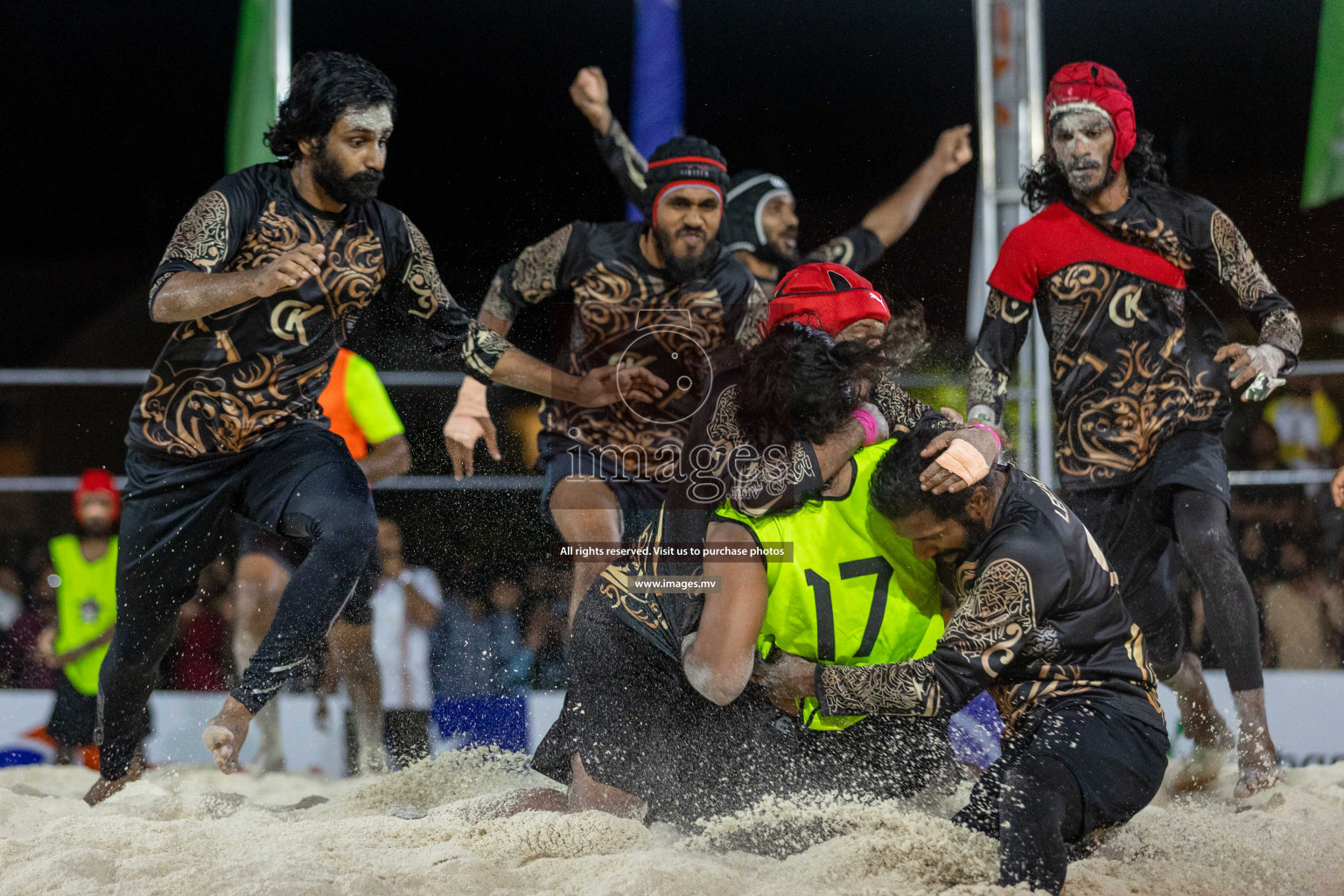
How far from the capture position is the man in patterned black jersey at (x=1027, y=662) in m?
2.11

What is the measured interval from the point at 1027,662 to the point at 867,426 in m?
0.66

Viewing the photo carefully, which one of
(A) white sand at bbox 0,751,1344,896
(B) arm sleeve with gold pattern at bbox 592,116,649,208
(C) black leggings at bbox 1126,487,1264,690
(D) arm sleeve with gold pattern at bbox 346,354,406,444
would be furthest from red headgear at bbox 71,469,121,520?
(C) black leggings at bbox 1126,487,1264,690

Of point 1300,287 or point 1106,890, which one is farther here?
point 1300,287

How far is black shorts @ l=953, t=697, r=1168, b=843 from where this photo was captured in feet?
6.84

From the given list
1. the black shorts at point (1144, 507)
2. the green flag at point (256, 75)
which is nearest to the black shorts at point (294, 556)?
the green flag at point (256, 75)

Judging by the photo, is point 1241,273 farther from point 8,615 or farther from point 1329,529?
point 8,615

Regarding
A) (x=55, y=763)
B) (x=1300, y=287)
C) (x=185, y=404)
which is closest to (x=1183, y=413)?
(x=1300, y=287)

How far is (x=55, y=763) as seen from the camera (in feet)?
12.7

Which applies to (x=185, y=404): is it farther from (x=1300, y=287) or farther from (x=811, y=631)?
(x=1300, y=287)

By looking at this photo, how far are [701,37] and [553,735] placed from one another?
7.19 ft

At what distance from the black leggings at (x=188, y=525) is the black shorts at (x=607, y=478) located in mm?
576

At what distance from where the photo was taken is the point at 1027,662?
2.24m

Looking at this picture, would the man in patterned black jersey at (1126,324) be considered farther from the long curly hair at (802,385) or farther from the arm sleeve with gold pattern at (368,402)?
the arm sleeve with gold pattern at (368,402)

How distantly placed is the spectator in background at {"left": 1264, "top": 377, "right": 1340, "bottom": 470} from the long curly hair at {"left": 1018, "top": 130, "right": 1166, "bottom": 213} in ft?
4.37
